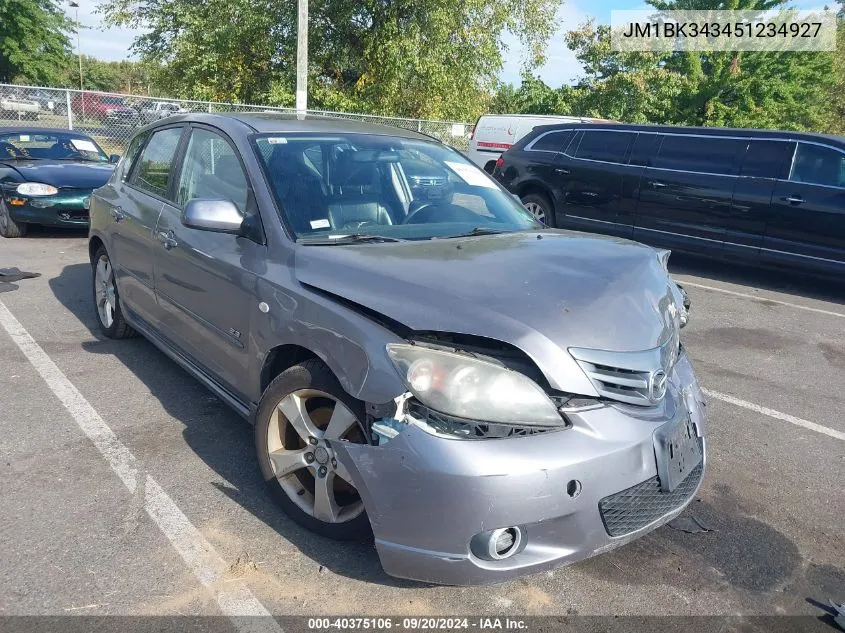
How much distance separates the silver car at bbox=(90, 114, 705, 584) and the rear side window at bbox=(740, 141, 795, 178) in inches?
218

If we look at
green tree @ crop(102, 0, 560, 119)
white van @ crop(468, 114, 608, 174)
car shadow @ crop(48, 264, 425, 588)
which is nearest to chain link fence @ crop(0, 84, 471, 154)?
white van @ crop(468, 114, 608, 174)

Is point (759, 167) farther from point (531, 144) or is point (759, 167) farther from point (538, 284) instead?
point (538, 284)

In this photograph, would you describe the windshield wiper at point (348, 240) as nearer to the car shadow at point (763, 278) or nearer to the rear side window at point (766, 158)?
the car shadow at point (763, 278)

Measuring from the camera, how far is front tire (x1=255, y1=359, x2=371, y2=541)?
8.51 feet

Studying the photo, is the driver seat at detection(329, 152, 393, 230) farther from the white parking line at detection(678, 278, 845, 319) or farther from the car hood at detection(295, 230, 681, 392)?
the white parking line at detection(678, 278, 845, 319)

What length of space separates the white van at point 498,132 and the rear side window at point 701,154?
19.8ft

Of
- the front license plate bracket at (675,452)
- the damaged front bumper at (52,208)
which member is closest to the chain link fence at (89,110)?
the damaged front bumper at (52,208)

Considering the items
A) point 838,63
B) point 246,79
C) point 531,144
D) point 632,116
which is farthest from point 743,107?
point 531,144

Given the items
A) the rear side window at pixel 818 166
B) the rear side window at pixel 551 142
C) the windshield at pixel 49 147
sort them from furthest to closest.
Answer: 1. the rear side window at pixel 551 142
2. the windshield at pixel 49 147
3. the rear side window at pixel 818 166

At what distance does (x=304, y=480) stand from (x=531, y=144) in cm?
839

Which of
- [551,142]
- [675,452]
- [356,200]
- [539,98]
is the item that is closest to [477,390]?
[675,452]

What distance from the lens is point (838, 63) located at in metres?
31.8

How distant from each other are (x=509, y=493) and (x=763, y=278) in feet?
25.7

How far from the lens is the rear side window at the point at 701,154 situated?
839 centimetres
